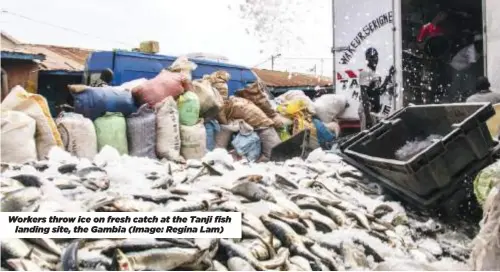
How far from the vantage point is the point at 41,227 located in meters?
2.04

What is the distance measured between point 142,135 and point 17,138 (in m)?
1.06

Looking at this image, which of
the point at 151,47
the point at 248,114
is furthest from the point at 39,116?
the point at 151,47

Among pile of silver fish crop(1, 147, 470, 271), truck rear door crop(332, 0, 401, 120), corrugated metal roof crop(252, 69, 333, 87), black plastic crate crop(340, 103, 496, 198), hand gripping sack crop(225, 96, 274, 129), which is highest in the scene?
corrugated metal roof crop(252, 69, 333, 87)

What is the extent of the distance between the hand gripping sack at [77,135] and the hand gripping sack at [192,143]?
80 cm

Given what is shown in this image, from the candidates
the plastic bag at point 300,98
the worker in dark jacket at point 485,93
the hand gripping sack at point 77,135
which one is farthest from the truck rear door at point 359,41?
the hand gripping sack at point 77,135

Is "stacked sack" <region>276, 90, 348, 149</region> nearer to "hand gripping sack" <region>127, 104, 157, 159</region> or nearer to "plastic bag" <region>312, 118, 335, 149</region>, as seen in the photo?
"plastic bag" <region>312, 118, 335, 149</region>

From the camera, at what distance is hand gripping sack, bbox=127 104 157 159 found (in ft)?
14.1

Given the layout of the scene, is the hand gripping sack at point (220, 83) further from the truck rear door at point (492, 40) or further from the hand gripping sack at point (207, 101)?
the truck rear door at point (492, 40)

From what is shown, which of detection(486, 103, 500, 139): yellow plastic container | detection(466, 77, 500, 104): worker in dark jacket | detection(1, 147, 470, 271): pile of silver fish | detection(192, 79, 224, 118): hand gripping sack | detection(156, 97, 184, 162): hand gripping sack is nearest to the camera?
detection(1, 147, 470, 271): pile of silver fish

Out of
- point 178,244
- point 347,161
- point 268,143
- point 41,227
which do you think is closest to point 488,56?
point 347,161

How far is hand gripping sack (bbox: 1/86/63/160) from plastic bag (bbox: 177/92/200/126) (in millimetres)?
1167

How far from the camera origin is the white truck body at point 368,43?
4402 mm

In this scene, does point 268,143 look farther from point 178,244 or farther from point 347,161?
point 178,244

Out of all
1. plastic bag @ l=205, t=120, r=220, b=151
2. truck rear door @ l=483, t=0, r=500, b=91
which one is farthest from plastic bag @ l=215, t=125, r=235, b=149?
truck rear door @ l=483, t=0, r=500, b=91
